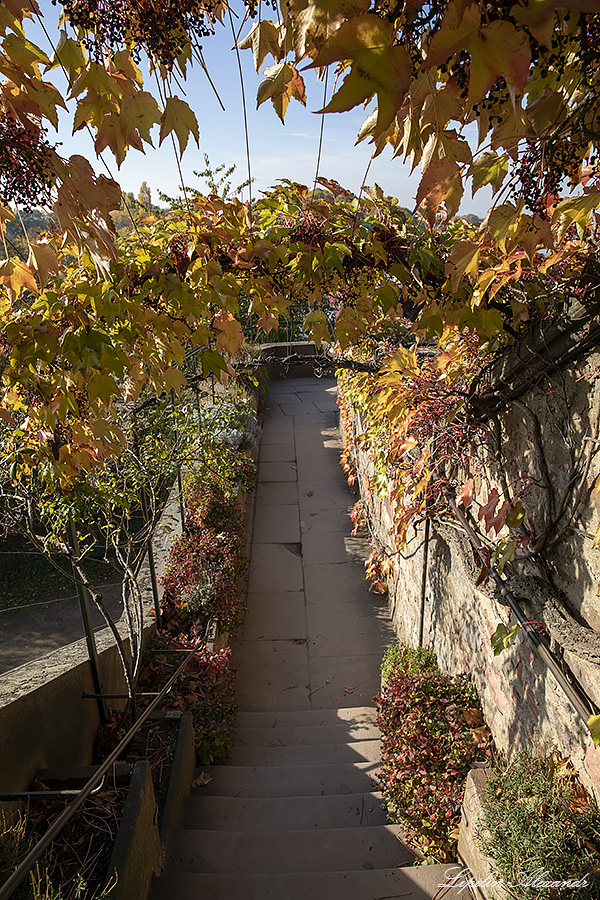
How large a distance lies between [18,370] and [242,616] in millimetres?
4154

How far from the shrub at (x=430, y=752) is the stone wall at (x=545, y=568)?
16cm

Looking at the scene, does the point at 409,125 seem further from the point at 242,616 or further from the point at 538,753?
the point at 242,616

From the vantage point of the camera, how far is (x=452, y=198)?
45.9 inches

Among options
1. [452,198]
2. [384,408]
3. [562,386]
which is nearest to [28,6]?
[452,198]

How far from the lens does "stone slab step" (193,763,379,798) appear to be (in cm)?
350

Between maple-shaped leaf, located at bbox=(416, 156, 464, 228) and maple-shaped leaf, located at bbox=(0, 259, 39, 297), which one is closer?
maple-shaped leaf, located at bbox=(416, 156, 464, 228)

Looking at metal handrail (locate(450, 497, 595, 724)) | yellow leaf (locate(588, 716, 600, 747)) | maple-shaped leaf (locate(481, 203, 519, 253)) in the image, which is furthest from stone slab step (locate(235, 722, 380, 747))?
maple-shaped leaf (locate(481, 203, 519, 253))

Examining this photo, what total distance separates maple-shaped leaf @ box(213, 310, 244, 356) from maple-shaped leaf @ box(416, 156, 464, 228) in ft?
4.12

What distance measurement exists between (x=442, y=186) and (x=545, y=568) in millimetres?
1787

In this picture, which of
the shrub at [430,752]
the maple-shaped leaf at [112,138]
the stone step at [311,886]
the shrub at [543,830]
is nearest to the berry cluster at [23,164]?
the maple-shaped leaf at [112,138]

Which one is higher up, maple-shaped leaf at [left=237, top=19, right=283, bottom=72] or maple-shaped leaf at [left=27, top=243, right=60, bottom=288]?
maple-shaped leaf at [left=237, top=19, right=283, bottom=72]

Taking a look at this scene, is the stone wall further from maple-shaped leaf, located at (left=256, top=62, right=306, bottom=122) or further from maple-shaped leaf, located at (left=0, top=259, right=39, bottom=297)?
maple-shaped leaf, located at (left=0, top=259, right=39, bottom=297)

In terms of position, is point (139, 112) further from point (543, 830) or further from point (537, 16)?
point (543, 830)

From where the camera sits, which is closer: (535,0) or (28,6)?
(535,0)
